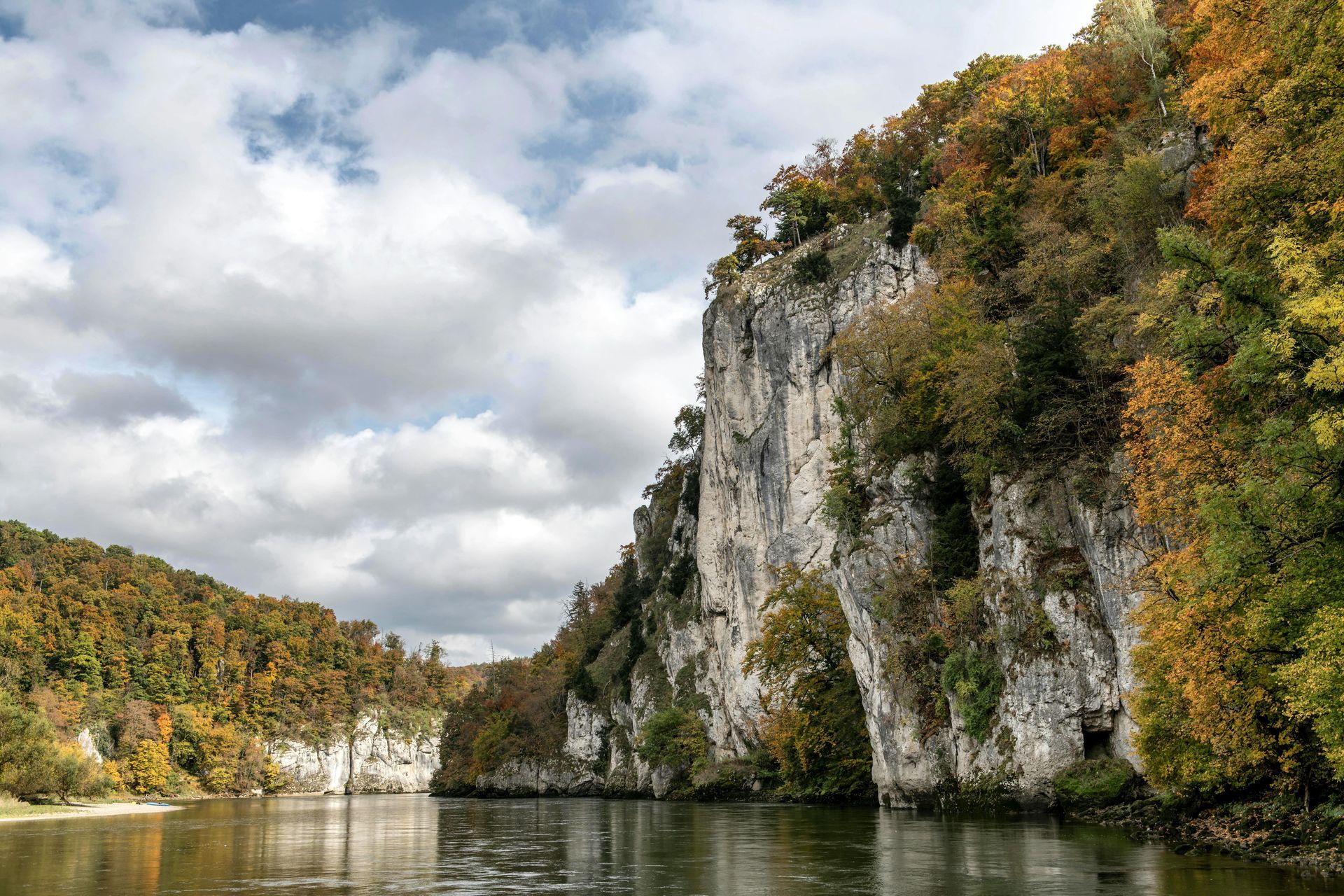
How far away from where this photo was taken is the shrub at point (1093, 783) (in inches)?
1177

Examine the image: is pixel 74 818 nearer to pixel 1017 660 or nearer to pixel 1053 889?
pixel 1017 660

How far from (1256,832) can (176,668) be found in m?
136

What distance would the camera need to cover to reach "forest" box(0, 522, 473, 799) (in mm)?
104188

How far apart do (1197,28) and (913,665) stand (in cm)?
2792

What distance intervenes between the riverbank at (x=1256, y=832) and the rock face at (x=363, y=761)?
14026 centimetres

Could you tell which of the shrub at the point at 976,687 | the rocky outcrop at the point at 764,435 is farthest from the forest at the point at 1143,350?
the rocky outcrop at the point at 764,435

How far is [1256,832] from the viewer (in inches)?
775

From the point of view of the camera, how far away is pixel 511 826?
40156mm

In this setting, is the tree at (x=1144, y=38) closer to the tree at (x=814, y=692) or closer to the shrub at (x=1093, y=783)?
the shrub at (x=1093, y=783)

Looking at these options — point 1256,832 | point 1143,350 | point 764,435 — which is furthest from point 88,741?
point 1256,832

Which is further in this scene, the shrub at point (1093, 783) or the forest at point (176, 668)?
the forest at point (176, 668)

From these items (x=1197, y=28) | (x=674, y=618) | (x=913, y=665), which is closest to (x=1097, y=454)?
(x=913, y=665)

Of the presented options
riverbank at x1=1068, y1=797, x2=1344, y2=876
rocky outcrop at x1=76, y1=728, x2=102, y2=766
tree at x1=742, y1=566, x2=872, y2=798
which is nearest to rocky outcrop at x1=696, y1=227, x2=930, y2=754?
tree at x1=742, y1=566, x2=872, y2=798

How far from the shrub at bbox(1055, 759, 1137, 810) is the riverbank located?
3.44m
